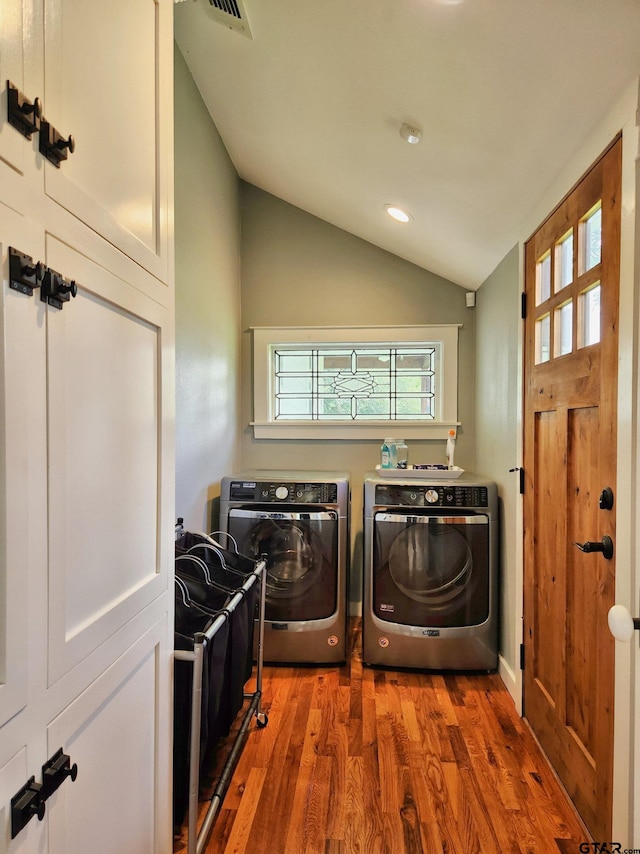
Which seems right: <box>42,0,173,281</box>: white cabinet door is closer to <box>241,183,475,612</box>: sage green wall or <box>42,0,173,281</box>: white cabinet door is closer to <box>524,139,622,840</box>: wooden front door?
<box>524,139,622,840</box>: wooden front door

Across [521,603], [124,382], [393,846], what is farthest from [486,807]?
[124,382]

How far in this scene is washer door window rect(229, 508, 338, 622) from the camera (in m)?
2.45

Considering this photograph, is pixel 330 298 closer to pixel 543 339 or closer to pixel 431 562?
pixel 543 339

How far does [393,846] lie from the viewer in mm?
1396

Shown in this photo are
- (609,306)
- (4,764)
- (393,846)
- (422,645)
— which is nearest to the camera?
(4,764)

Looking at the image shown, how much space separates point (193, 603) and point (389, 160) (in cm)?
199

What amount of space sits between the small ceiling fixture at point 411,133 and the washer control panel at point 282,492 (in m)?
1.66

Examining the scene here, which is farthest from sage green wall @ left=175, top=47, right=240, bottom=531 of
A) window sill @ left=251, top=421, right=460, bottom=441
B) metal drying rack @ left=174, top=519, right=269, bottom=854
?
metal drying rack @ left=174, top=519, right=269, bottom=854

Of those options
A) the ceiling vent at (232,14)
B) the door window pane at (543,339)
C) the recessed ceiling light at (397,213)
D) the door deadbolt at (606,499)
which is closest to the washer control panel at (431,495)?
the door window pane at (543,339)

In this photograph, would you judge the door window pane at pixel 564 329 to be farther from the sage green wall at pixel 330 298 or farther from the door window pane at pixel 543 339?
the sage green wall at pixel 330 298

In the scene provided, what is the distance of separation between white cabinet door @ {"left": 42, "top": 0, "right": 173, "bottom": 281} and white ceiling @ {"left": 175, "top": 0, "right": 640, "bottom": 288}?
683 millimetres

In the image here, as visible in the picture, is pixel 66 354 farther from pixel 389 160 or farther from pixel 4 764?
pixel 389 160

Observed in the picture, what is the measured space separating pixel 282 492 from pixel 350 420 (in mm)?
884

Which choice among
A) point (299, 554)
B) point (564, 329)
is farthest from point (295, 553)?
point (564, 329)
